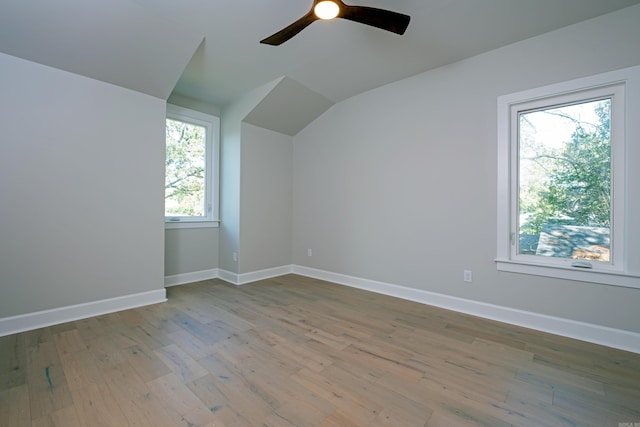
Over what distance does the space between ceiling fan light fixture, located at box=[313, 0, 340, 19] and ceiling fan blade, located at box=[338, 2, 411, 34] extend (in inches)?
1.6

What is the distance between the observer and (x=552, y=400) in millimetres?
1528

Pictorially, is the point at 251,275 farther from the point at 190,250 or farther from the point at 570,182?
the point at 570,182

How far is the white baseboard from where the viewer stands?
12.6 ft

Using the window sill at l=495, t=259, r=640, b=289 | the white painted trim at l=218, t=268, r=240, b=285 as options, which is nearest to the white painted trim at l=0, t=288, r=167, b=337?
the white painted trim at l=218, t=268, r=240, b=285

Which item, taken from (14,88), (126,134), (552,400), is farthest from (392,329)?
(14,88)

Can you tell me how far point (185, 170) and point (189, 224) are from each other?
79 centimetres

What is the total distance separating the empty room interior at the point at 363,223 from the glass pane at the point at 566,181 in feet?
0.05

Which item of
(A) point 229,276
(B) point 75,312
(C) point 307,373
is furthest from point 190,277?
(C) point 307,373

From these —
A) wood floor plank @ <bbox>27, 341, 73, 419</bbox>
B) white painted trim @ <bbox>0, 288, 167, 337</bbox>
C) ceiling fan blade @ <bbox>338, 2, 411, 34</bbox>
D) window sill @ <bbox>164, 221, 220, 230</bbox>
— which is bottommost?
wood floor plank @ <bbox>27, 341, 73, 419</bbox>

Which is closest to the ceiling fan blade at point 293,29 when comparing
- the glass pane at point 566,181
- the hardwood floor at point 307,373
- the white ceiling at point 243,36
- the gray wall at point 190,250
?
the white ceiling at point 243,36

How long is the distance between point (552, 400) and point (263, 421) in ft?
5.26

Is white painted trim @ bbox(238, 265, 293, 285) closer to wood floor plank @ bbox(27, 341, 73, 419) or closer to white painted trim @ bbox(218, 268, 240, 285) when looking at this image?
white painted trim @ bbox(218, 268, 240, 285)

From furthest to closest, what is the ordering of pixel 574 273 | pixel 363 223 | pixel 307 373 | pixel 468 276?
1. pixel 363 223
2. pixel 468 276
3. pixel 574 273
4. pixel 307 373

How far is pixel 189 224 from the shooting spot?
3.91 meters
